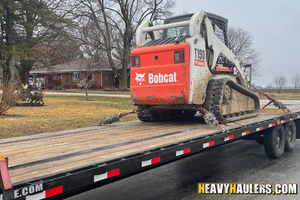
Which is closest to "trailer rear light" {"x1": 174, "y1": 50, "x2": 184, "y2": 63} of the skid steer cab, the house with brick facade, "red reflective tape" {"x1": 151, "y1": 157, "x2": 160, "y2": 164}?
the skid steer cab

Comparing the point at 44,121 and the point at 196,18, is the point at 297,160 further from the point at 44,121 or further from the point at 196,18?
the point at 44,121

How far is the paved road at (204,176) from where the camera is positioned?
4.98 metres

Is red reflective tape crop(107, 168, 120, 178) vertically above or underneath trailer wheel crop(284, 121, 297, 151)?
above

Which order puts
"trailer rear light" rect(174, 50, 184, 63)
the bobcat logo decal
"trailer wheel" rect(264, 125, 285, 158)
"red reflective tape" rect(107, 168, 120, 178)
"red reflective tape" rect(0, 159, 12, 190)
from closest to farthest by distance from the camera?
"red reflective tape" rect(0, 159, 12, 190)
"red reflective tape" rect(107, 168, 120, 178)
"trailer rear light" rect(174, 50, 184, 63)
the bobcat logo decal
"trailer wheel" rect(264, 125, 285, 158)

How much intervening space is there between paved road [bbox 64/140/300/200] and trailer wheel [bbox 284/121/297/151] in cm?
18

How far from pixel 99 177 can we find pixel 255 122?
4.43 m

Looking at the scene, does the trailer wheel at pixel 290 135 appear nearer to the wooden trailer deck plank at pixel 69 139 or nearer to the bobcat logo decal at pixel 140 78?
the bobcat logo decal at pixel 140 78

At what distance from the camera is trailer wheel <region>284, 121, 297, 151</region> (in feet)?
26.0

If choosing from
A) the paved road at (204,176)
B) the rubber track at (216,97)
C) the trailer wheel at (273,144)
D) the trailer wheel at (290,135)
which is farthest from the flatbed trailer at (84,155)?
the trailer wheel at (290,135)

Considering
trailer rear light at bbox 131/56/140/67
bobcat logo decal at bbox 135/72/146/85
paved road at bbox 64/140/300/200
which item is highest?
trailer rear light at bbox 131/56/140/67

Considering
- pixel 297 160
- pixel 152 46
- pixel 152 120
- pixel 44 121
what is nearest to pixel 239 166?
pixel 297 160

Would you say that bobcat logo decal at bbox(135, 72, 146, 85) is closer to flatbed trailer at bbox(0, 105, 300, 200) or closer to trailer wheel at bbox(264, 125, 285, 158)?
flatbed trailer at bbox(0, 105, 300, 200)

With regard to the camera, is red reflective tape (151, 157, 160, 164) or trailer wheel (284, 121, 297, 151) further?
trailer wheel (284, 121, 297, 151)

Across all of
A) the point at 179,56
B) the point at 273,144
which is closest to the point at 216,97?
the point at 179,56
